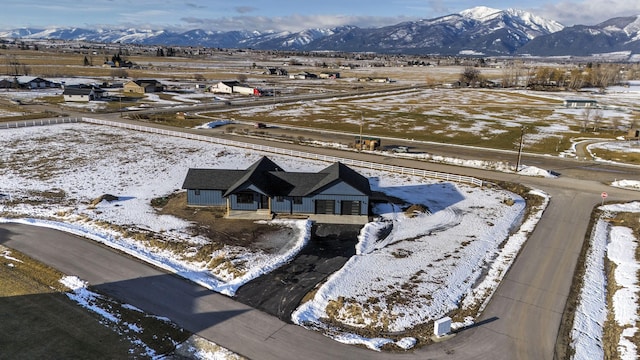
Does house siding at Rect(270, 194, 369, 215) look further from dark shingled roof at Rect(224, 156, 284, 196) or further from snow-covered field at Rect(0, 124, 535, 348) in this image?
snow-covered field at Rect(0, 124, 535, 348)

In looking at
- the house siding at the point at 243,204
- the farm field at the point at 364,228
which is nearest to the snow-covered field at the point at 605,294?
the farm field at the point at 364,228

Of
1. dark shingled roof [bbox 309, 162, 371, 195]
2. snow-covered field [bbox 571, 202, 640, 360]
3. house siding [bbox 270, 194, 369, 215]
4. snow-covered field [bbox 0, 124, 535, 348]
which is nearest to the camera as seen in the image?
snow-covered field [bbox 571, 202, 640, 360]

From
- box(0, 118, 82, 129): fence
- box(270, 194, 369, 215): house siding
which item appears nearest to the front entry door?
box(270, 194, 369, 215): house siding

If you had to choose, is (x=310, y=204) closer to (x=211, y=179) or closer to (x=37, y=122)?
(x=211, y=179)

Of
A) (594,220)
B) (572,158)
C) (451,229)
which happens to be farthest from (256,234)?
(572,158)

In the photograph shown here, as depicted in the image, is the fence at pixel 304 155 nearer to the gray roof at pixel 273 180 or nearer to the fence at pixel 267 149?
the fence at pixel 267 149

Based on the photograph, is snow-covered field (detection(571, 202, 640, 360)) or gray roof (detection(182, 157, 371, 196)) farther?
gray roof (detection(182, 157, 371, 196))

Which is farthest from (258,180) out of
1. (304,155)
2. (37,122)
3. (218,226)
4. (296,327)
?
(37,122)

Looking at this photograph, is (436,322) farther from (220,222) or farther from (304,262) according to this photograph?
(220,222)
